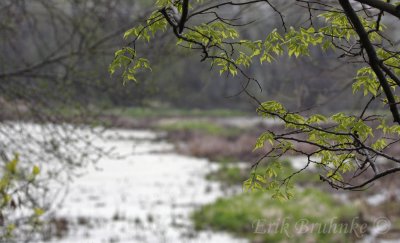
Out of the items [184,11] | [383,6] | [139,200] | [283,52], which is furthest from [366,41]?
[139,200]

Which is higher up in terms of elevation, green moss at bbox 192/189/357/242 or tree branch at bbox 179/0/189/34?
tree branch at bbox 179/0/189/34

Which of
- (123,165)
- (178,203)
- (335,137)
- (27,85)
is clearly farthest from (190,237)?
(123,165)

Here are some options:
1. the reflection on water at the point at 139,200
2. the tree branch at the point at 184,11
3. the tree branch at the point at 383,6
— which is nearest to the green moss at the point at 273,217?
the reflection on water at the point at 139,200

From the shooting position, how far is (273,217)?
953cm

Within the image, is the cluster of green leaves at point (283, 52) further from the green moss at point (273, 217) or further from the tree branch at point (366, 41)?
the green moss at point (273, 217)

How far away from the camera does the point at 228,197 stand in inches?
457

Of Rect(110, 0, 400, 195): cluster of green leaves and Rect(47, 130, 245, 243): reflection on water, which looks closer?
Rect(110, 0, 400, 195): cluster of green leaves

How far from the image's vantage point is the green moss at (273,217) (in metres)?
8.39

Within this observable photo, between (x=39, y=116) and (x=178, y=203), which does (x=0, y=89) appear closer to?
(x=39, y=116)

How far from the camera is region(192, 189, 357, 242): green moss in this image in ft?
27.5

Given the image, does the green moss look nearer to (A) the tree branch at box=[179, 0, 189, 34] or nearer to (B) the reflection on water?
(B) the reflection on water

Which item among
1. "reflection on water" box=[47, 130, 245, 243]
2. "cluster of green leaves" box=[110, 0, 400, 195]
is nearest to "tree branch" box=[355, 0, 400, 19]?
"cluster of green leaves" box=[110, 0, 400, 195]

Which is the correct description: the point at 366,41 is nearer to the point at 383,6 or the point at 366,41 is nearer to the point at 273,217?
the point at 383,6

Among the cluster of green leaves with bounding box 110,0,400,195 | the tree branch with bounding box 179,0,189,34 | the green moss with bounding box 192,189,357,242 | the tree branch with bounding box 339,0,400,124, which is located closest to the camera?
the tree branch with bounding box 179,0,189,34
